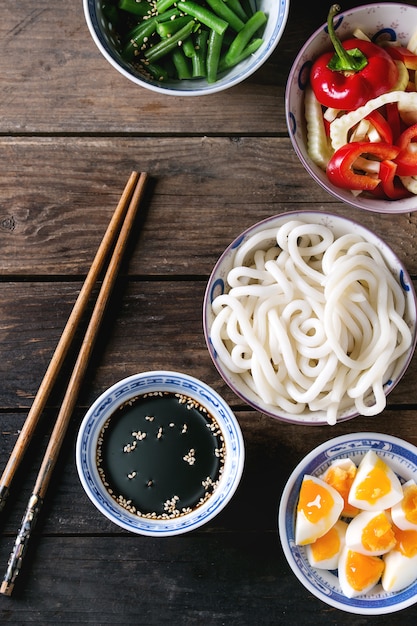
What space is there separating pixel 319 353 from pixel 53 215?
0.70 m

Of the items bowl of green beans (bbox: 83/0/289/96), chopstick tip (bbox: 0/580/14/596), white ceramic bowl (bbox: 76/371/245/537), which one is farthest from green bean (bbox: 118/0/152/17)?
chopstick tip (bbox: 0/580/14/596)

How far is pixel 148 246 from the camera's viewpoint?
1583mm

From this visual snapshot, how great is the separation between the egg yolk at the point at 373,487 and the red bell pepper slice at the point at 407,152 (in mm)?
661

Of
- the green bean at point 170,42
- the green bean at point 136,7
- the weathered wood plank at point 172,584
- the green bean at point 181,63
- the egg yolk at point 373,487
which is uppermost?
the green bean at point 136,7

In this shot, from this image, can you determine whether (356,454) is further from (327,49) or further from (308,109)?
(327,49)

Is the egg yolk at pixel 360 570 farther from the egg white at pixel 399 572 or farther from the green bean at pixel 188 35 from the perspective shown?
the green bean at pixel 188 35

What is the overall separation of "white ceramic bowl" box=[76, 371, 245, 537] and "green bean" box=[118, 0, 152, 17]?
81cm

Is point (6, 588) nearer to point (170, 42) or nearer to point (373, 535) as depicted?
point (373, 535)

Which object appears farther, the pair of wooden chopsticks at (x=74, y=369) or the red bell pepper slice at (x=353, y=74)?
the pair of wooden chopsticks at (x=74, y=369)

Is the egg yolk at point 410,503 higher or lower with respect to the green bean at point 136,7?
lower

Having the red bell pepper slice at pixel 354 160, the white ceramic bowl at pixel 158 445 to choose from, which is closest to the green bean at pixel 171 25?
the red bell pepper slice at pixel 354 160

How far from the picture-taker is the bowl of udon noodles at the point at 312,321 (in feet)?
4.72

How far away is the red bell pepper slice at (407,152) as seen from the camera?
144 cm

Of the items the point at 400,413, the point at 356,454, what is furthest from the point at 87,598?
the point at 400,413
